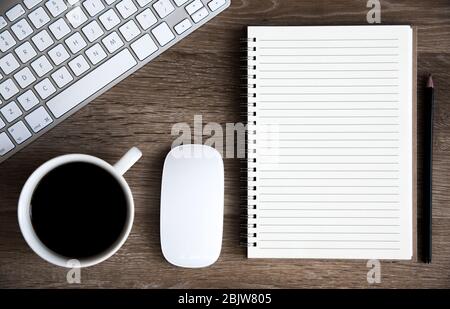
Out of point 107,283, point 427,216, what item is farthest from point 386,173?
point 107,283

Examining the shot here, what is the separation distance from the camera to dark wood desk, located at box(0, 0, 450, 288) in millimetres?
625

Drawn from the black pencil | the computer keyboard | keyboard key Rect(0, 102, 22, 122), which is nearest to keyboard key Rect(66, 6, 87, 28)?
the computer keyboard

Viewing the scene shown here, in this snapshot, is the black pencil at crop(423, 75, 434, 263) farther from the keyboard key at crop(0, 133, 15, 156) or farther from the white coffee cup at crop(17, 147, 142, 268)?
the keyboard key at crop(0, 133, 15, 156)

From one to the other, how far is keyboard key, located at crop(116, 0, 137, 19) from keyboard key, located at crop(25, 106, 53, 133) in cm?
13

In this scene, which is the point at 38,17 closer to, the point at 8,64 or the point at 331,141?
the point at 8,64

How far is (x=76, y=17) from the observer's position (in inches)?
24.1

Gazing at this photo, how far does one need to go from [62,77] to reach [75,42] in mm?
39

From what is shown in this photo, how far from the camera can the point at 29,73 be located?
61 cm

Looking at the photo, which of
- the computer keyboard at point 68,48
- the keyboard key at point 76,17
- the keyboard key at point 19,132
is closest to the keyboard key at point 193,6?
the computer keyboard at point 68,48

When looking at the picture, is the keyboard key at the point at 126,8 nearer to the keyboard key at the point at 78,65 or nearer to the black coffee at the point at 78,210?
the keyboard key at the point at 78,65

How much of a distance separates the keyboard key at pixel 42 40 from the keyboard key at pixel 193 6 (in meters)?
0.14

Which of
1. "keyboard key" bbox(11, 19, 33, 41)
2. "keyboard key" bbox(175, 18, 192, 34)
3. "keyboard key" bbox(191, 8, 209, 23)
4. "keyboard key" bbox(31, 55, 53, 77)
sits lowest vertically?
"keyboard key" bbox(31, 55, 53, 77)

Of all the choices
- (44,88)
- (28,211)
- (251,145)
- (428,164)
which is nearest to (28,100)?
(44,88)
